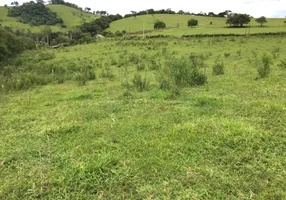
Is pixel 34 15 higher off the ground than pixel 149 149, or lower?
higher

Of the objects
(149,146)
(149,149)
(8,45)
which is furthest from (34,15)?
(149,149)

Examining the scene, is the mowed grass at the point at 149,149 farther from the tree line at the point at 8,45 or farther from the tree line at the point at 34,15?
the tree line at the point at 34,15

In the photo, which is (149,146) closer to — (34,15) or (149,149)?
(149,149)

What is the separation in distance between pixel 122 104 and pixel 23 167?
11.2 ft

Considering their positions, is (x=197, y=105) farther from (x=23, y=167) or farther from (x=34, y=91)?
(x=34, y=91)

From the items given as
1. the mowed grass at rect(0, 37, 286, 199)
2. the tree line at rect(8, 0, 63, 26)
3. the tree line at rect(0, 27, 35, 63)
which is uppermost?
the tree line at rect(8, 0, 63, 26)

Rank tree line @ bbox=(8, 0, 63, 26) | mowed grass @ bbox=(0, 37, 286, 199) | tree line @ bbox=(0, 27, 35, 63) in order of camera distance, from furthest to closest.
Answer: tree line @ bbox=(8, 0, 63, 26), tree line @ bbox=(0, 27, 35, 63), mowed grass @ bbox=(0, 37, 286, 199)

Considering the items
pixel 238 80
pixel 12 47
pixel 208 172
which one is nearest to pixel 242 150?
pixel 208 172

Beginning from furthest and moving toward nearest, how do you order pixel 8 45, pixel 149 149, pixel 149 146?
pixel 8 45, pixel 149 146, pixel 149 149

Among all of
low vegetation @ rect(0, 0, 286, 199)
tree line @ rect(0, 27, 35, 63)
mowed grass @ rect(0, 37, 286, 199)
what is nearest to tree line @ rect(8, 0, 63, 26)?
tree line @ rect(0, 27, 35, 63)

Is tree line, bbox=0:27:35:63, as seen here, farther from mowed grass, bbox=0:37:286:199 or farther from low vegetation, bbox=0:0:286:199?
mowed grass, bbox=0:37:286:199

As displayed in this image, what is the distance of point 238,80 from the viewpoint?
9.21 meters

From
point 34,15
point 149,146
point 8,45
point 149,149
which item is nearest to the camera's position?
point 149,149

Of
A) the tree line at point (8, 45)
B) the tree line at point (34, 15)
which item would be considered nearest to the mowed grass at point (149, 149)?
the tree line at point (8, 45)
